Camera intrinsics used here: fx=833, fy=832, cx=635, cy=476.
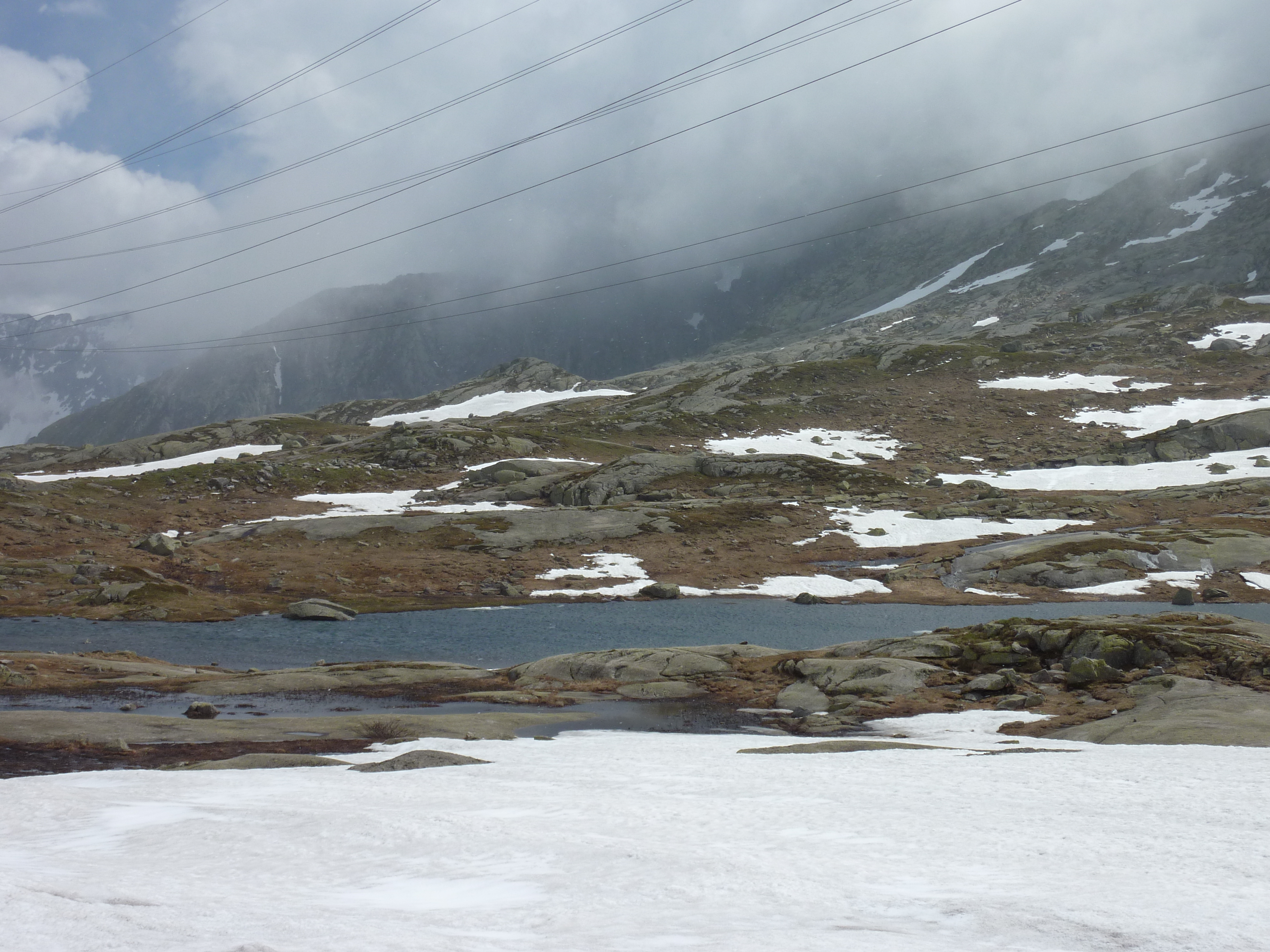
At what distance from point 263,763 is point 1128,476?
10939 centimetres

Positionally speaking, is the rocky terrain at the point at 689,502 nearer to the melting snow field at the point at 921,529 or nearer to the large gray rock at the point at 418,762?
the melting snow field at the point at 921,529

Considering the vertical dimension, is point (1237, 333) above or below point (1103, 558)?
above

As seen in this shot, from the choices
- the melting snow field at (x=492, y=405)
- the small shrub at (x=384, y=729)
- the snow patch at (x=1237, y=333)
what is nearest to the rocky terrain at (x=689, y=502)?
the snow patch at (x=1237, y=333)

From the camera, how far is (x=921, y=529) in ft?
284

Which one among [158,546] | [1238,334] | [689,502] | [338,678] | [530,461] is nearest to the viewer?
[338,678]

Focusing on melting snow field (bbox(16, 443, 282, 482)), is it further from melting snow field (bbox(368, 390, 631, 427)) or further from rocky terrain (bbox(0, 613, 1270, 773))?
rocky terrain (bbox(0, 613, 1270, 773))

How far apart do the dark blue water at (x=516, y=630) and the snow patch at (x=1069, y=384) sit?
100 m

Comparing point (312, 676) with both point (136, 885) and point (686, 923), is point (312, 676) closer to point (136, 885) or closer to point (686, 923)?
point (136, 885)

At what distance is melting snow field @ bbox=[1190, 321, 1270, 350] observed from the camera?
170 m

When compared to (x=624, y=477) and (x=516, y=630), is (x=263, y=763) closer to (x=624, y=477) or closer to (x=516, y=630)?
(x=516, y=630)

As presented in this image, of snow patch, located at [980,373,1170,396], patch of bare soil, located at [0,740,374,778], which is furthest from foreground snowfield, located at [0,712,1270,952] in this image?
snow patch, located at [980,373,1170,396]

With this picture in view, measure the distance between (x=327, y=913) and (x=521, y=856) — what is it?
3.52 m

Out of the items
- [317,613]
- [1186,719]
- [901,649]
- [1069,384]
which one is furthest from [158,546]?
[1069,384]

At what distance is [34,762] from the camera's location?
2194 cm
